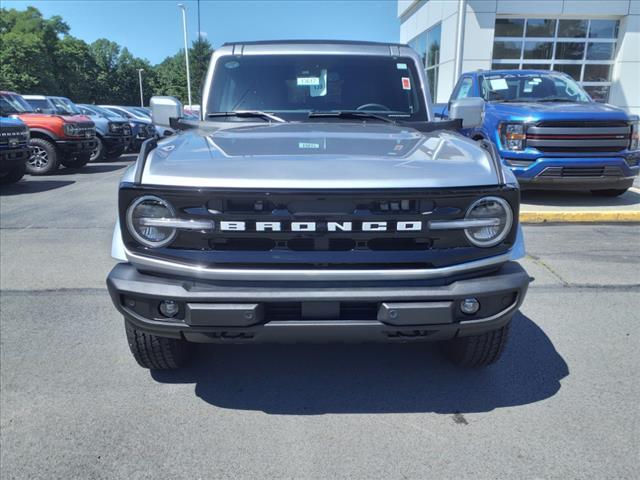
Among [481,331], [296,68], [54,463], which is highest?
[296,68]

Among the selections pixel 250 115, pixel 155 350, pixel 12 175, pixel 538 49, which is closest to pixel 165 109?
pixel 250 115

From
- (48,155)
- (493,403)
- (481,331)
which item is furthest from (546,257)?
(48,155)

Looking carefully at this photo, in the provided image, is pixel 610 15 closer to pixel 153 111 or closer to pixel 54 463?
pixel 153 111

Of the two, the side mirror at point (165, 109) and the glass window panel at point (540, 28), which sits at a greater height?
Result: the glass window panel at point (540, 28)

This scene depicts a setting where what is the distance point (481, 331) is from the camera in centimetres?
248

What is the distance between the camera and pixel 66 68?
212 ft

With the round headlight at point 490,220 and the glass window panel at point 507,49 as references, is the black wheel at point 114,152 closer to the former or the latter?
the glass window panel at point 507,49

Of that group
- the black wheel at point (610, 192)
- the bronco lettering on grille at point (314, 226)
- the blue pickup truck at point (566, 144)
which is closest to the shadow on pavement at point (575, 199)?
the black wheel at point (610, 192)

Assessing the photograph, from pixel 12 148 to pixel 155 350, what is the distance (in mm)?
8536

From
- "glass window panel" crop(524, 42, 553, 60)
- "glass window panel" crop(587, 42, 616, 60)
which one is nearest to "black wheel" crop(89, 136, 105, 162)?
"glass window panel" crop(524, 42, 553, 60)

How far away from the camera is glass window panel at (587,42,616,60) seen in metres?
18.2

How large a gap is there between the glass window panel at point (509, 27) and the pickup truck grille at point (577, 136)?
488 inches

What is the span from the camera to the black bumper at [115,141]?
50.7ft

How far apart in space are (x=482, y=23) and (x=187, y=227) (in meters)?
18.1
